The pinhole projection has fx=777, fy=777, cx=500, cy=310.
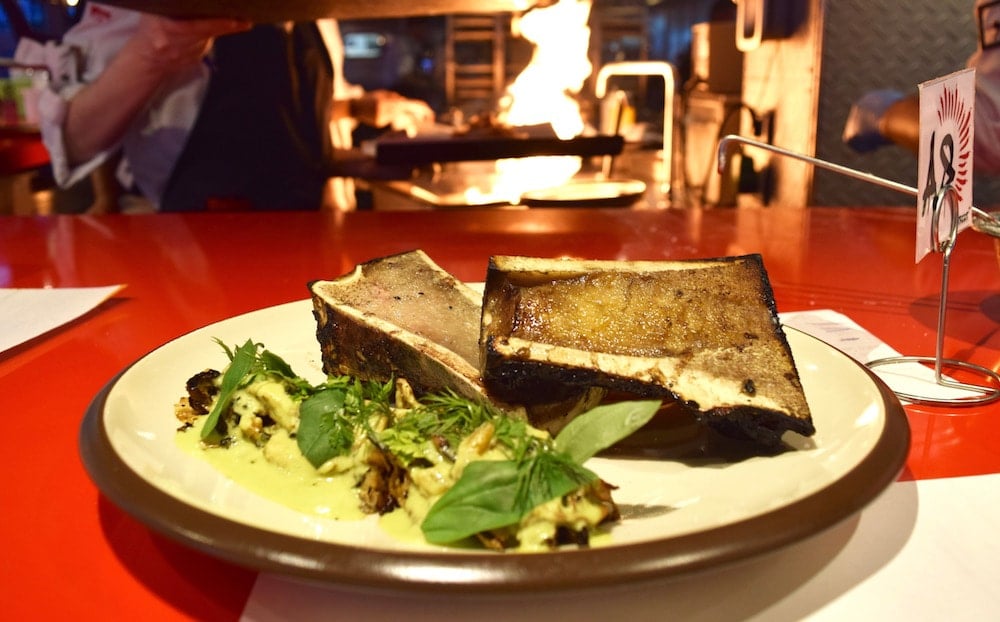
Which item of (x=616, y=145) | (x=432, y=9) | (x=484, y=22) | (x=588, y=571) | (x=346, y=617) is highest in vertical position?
(x=484, y=22)

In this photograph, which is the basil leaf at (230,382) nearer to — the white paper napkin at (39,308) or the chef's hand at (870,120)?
the white paper napkin at (39,308)

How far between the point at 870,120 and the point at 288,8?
2.45 meters

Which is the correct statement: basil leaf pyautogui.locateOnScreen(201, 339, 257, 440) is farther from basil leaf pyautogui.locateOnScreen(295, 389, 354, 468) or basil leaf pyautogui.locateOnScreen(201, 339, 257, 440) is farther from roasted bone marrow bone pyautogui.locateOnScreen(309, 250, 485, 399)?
roasted bone marrow bone pyautogui.locateOnScreen(309, 250, 485, 399)

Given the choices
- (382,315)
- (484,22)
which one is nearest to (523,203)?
(382,315)

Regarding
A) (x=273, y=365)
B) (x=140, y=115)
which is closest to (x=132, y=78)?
(x=140, y=115)

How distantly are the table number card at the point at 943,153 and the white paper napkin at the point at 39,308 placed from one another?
185 cm

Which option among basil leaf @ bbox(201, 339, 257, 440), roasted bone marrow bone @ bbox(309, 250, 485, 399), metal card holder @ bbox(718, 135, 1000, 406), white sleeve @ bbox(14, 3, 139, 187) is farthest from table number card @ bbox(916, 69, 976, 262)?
white sleeve @ bbox(14, 3, 139, 187)

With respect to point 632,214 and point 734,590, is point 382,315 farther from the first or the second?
point 632,214

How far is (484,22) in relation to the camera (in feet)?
45.2

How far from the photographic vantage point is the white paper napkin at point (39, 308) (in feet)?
5.81

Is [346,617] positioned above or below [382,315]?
below

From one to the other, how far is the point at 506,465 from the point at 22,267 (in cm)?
223

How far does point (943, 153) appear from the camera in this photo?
1.42 m

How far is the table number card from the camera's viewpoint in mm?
1380
